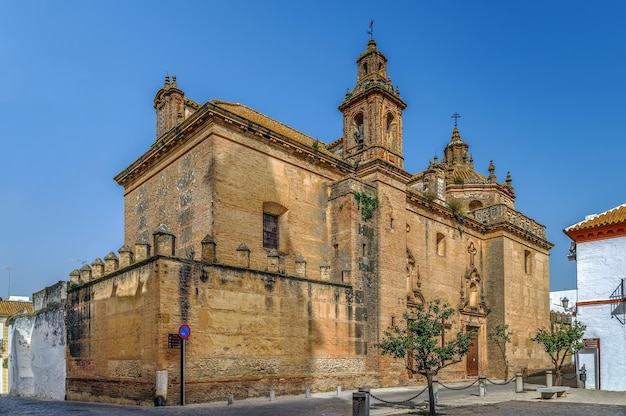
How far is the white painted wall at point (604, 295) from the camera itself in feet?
65.8

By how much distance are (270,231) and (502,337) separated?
15.6 metres

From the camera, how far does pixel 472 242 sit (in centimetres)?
2991

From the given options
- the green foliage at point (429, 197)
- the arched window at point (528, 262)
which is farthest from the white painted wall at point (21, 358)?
the arched window at point (528, 262)

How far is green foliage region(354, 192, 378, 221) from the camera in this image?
21.8 metres

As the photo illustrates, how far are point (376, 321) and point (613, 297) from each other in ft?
30.3

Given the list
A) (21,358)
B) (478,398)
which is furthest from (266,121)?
(21,358)

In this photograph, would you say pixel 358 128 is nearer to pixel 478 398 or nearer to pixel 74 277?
pixel 478 398

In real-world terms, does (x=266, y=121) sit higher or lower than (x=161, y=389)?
higher

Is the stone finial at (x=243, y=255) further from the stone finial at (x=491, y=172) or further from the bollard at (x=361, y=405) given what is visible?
the stone finial at (x=491, y=172)

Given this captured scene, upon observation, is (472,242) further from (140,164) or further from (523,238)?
(140,164)

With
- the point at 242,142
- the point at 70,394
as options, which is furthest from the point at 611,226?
the point at 70,394

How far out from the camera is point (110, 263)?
17984 millimetres

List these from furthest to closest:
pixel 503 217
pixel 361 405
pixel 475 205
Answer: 1. pixel 475 205
2. pixel 503 217
3. pixel 361 405

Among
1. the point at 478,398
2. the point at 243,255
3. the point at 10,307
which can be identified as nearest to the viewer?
the point at 243,255
